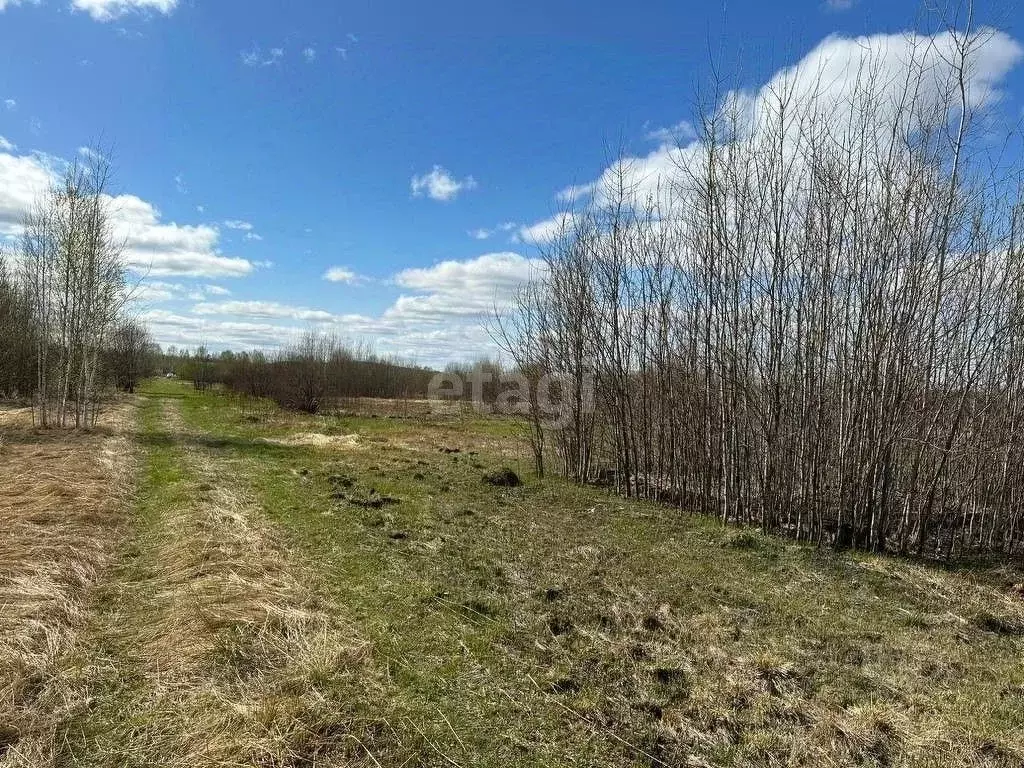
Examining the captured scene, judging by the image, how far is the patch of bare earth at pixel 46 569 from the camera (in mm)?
2457

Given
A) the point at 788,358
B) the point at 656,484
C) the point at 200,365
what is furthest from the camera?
the point at 200,365

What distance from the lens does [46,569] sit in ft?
13.1

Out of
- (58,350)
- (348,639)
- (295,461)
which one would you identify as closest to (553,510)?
(348,639)

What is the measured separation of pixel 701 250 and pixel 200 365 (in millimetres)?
42902

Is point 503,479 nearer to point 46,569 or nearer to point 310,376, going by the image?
point 46,569

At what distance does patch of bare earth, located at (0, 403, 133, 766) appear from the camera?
2457mm

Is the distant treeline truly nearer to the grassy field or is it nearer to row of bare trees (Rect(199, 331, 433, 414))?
row of bare trees (Rect(199, 331, 433, 414))

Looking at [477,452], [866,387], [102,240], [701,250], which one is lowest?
Answer: [477,452]

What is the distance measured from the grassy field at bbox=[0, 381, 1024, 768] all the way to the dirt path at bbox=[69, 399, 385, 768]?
1cm


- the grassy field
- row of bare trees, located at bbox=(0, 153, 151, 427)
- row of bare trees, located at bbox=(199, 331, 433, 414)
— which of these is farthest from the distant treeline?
the grassy field

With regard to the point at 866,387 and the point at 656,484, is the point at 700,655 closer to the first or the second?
the point at 866,387

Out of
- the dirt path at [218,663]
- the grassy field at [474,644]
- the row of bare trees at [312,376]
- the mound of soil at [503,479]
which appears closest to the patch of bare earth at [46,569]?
the grassy field at [474,644]

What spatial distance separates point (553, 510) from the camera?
7320 mm

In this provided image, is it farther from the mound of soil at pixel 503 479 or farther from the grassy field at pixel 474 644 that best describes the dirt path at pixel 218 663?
the mound of soil at pixel 503 479
